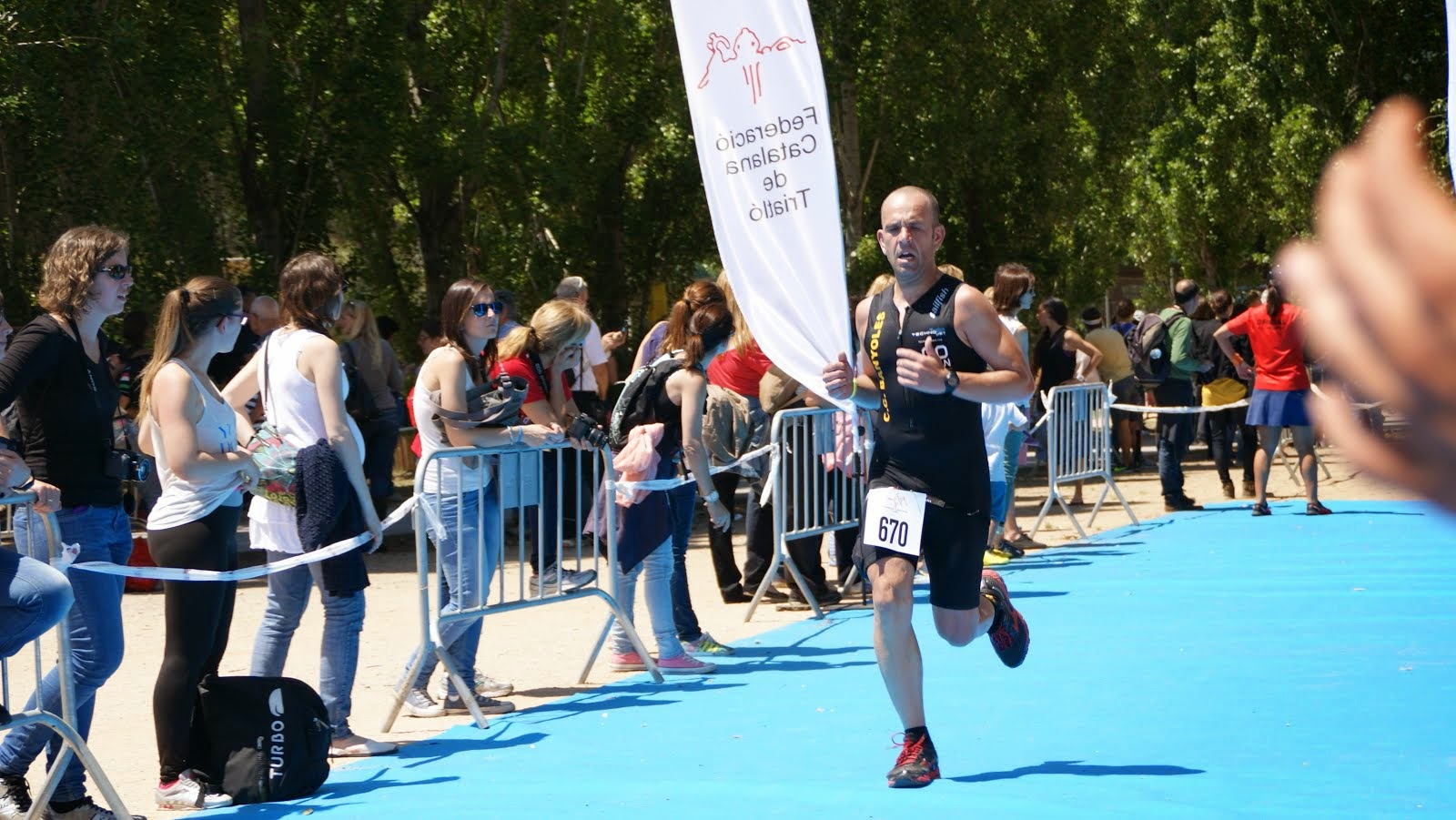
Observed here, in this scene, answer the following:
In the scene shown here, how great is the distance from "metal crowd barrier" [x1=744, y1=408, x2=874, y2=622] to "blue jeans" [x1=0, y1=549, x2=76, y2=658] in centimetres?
573

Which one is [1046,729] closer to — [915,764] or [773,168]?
[915,764]

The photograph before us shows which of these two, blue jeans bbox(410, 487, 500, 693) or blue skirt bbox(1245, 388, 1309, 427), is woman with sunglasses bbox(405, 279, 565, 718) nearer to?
blue jeans bbox(410, 487, 500, 693)

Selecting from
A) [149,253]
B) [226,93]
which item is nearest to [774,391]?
[149,253]

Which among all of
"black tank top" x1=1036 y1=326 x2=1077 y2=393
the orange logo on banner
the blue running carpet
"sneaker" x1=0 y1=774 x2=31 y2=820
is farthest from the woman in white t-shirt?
"sneaker" x1=0 y1=774 x2=31 y2=820

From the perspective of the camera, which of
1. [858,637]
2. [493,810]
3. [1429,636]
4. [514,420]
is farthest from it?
[858,637]

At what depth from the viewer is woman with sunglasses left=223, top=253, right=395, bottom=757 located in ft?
21.8

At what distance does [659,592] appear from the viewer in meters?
8.62

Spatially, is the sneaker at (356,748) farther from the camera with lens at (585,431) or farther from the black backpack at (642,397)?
the black backpack at (642,397)

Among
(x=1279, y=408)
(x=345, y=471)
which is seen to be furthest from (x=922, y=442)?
(x=1279, y=408)

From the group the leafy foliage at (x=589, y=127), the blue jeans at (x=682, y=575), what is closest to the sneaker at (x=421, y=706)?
the blue jeans at (x=682, y=575)

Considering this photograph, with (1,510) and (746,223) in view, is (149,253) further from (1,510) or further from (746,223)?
(746,223)

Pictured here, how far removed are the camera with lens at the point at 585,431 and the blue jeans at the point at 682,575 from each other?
1.07 m

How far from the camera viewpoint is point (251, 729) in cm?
→ 623

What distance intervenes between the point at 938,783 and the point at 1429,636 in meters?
4.03
